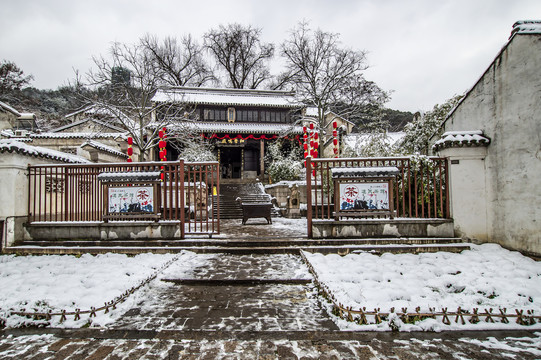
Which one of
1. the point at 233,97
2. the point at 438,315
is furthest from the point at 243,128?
the point at 438,315

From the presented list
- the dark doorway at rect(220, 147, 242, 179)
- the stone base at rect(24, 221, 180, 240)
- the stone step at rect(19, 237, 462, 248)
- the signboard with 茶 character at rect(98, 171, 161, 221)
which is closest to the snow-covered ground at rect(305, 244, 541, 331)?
the stone step at rect(19, 237, 462, 248)

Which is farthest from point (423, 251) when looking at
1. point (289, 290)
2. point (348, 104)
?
point (348, 104)

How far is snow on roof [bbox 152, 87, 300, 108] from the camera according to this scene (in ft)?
89.1

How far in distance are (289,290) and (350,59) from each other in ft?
64.4

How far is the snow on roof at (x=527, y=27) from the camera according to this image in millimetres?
5327

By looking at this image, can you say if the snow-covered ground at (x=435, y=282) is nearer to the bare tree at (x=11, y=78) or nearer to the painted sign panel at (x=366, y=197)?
the painted sign panel at (x=366, y=197)

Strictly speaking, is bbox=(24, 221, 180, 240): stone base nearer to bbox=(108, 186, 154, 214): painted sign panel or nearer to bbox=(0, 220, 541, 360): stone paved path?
bbox=(108, 186, 154, 214): painted sign panel

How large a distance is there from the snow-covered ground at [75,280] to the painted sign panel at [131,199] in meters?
1.14

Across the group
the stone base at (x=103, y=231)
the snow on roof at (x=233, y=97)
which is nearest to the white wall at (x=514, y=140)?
the stone base at (x=103, y=231)

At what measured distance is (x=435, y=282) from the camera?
14.2 ft

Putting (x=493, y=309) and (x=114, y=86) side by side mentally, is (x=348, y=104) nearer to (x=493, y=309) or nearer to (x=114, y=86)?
(x=114, y=86)

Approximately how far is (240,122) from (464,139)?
22.9 metres

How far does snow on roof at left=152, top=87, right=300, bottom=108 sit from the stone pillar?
2101 centimetres

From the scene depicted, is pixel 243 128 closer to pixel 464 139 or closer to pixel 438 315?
pixel 464 139
